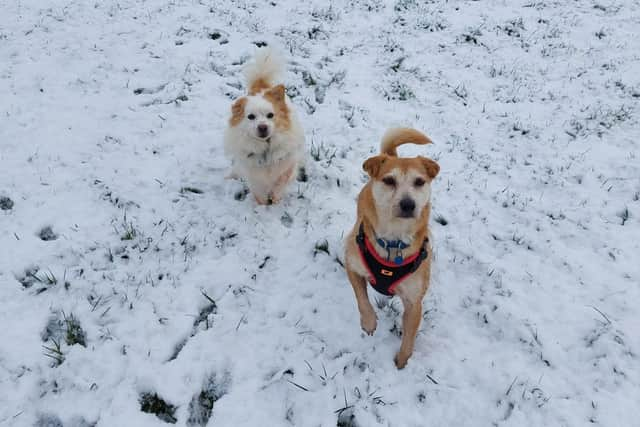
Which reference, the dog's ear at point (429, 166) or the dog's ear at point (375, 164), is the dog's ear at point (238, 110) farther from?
the dog's ear at point (429, 166)

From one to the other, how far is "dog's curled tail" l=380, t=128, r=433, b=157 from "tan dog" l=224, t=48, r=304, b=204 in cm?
156

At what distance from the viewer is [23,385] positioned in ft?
9.41

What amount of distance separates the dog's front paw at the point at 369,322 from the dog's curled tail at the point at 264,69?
10.4 feet

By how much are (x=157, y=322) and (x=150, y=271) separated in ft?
2.04

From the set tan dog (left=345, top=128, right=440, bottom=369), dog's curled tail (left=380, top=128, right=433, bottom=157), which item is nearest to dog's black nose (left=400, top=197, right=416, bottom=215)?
tan dog (left=345, top=128, right=440, bottom=369)

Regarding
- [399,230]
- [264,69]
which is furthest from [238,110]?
[399,230]

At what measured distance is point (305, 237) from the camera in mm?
4301

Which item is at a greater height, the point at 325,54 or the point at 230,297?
the point at 325,54

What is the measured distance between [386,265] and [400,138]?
1.06 m

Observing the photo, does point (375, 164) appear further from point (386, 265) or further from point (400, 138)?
point (386, 265)

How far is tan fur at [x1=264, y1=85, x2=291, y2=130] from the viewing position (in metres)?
4.46

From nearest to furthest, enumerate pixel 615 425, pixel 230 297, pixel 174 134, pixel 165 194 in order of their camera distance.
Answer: pixel 615 425, pixel 230 297, pixel 165 194, pixel 174 134

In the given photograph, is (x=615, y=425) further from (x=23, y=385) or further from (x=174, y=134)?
(x=174, y=134)

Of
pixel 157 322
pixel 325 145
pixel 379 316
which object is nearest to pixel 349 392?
pixel 379 316
